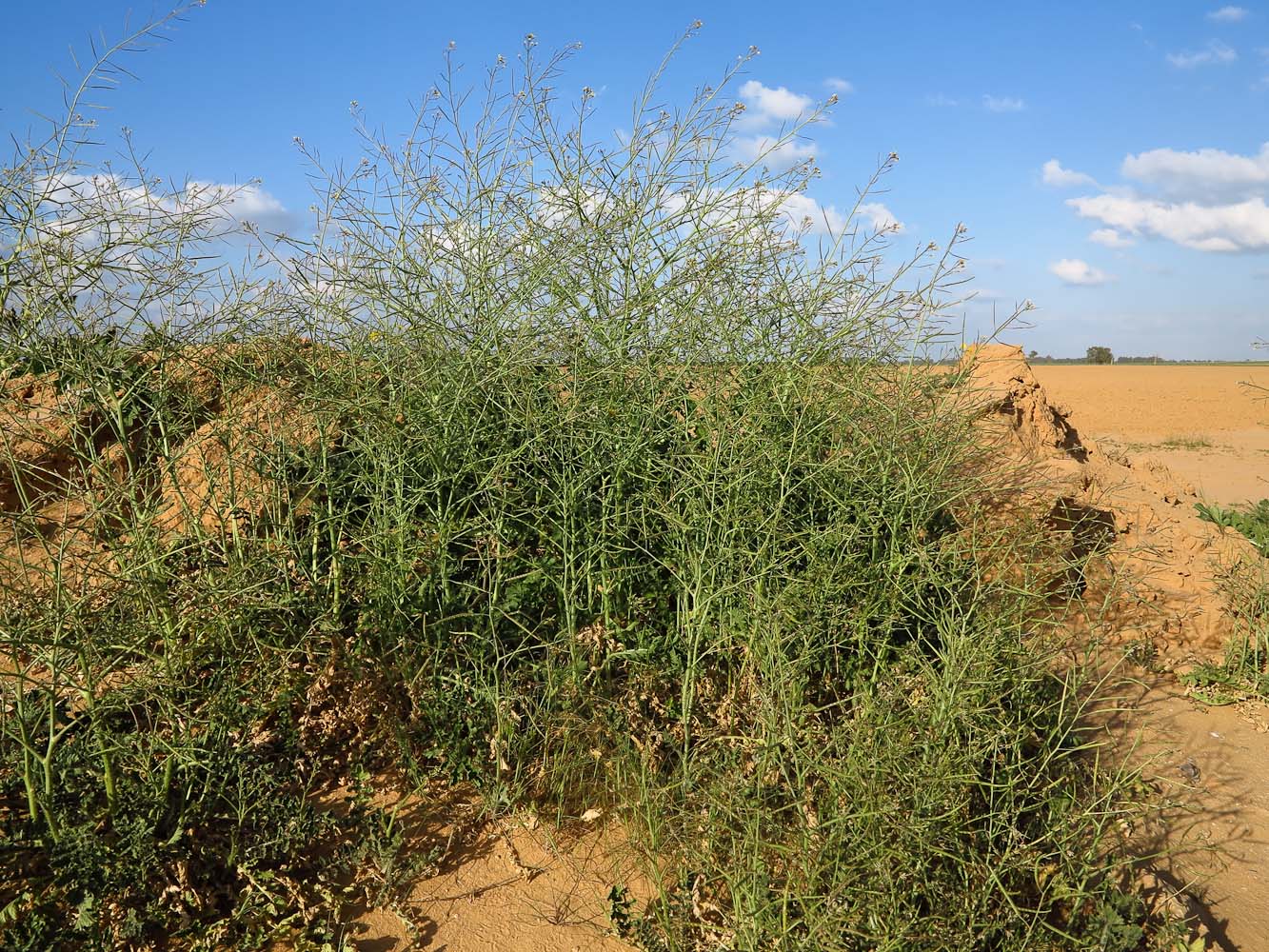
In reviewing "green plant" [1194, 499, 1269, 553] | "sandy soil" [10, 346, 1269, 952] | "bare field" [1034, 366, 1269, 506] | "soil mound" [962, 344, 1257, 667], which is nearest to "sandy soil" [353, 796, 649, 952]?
"sandy soil" [10, 346, 1269, 952]

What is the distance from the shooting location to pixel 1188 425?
20859 millimetres

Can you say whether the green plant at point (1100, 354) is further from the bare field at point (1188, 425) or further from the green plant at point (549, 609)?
the green plant at point (549, 609)

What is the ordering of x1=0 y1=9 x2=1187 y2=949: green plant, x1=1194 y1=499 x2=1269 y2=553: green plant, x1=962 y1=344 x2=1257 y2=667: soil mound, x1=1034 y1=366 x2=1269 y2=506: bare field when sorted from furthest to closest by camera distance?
x1=1034 y1=366 x2=1269 y2=506: bare field
x1=1194 y1=499 x2=1269 y2=553: green plant
x1=962 y1=344 x2=1257 y2=667: soil mound
x1=0 y1=9 x2=1187 y2=949: green plant

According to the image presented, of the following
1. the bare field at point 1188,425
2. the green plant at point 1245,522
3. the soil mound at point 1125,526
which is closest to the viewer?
the soil mound at point 1125,526

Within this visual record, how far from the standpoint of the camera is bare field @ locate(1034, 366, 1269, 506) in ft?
39.7

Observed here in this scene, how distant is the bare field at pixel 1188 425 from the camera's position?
12.1 metres

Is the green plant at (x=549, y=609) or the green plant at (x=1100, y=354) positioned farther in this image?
the green plant at (x=1100, y=354)

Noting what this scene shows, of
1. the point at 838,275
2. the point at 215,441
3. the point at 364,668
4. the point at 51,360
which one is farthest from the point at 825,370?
the point at 51,360

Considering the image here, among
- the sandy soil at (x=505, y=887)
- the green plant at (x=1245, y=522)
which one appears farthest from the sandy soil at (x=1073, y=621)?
the green plant at (x=1245, y=522)

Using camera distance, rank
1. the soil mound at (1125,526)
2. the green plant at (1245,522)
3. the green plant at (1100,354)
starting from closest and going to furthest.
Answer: the soil mound at (1125,526), the green plant at (1245,522), the green plant at (1100,354)

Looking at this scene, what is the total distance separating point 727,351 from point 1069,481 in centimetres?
259

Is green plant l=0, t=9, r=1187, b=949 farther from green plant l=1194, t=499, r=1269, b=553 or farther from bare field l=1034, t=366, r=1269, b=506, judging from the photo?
bare field l=1034, t=366, r=1269, b=506

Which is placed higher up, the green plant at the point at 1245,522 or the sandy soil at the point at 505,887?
the green plant at the point at 1245,522

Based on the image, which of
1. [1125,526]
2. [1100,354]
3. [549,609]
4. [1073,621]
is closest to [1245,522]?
[1125,526]
